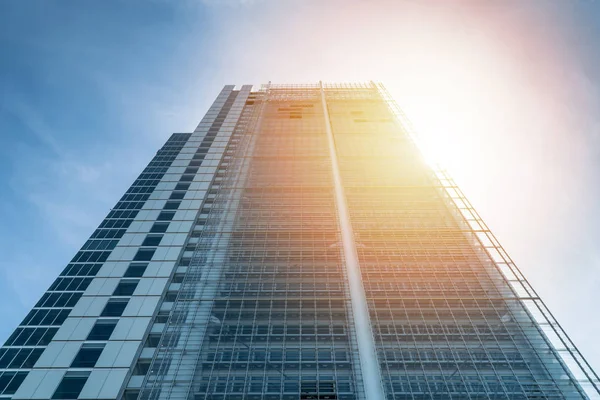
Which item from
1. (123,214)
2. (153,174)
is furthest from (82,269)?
(153,174)

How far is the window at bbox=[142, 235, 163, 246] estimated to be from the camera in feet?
69.9

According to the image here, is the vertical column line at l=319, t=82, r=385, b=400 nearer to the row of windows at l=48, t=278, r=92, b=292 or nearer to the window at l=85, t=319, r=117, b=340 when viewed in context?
the window at l=85, t=319, r=117, b=340

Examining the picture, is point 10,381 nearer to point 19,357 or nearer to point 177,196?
point 19,357

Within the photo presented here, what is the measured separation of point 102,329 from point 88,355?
1.32m

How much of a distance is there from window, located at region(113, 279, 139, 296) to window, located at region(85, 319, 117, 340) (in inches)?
69.2

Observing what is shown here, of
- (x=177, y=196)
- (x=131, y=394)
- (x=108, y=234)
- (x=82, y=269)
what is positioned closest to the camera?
(x=131, y=394)

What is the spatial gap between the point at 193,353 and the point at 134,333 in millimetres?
3315

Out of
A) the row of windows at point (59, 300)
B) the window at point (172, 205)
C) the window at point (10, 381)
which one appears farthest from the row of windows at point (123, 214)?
the window at point (10, 381)

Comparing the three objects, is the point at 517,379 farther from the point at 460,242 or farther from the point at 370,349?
the point at 460,242

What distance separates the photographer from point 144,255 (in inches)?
806

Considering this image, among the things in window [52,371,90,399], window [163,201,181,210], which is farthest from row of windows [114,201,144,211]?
window [52,371,90,399]

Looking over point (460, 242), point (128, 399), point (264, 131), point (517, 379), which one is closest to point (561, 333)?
point (517, 379)

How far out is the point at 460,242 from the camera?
65.8 feet

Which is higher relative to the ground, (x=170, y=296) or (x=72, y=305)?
(x=170, y=296)
